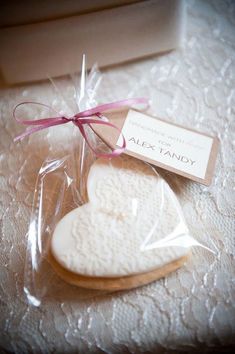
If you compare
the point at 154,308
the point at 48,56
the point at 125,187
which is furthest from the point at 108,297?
the point at 48,56

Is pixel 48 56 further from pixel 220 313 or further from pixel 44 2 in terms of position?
pixel 220 313

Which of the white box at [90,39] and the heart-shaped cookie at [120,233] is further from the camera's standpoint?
the white box at [90,39]

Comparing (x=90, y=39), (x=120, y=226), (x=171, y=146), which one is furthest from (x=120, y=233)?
(x=90, y=39)

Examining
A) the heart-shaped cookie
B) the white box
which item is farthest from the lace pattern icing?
the white box

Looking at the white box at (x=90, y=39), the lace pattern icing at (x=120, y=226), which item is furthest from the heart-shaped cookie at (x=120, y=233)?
the white box at (x=90, y=39)

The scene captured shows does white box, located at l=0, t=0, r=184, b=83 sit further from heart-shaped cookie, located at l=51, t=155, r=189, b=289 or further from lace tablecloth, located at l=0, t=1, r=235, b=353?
heart-shaped cookie, located at l=51, t=155, r=189, b=289

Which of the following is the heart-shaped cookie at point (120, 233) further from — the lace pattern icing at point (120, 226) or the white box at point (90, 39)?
the white box at point (90, 39)
